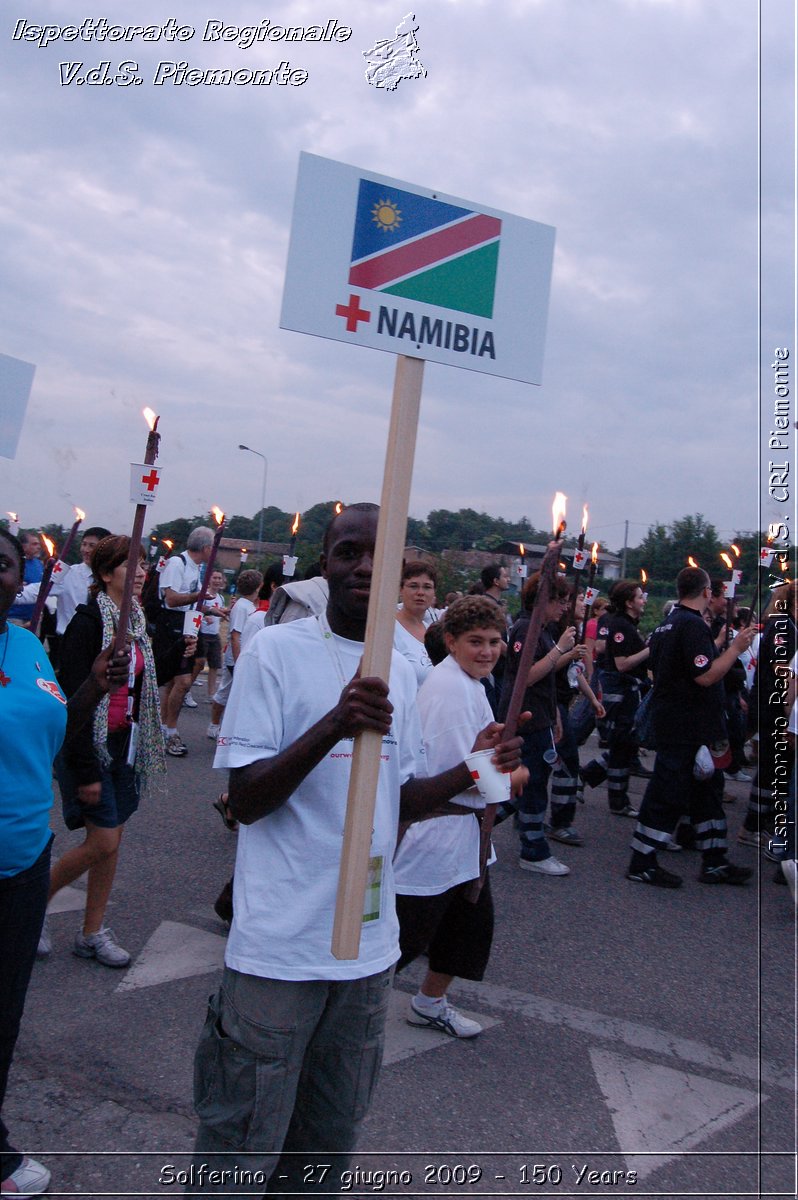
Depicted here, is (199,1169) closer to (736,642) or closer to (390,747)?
(390,747)

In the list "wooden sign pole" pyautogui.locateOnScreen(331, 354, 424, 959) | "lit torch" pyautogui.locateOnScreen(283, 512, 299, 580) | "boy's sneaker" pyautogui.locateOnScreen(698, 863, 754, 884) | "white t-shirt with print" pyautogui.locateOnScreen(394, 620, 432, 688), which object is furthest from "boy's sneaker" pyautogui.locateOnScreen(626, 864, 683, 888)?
"wooden sign pole" pyautogui.locateOnScreen(331, 354, 424, 959)

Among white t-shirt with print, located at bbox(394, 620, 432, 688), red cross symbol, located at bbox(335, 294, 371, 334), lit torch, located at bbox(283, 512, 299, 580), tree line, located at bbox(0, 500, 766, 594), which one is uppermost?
tree line, located at bbox(0, 500, 766, 594)

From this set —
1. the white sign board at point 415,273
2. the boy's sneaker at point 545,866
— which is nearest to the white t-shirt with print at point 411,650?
the boy's sneaker at point 545,866

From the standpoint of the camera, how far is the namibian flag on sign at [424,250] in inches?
79.3

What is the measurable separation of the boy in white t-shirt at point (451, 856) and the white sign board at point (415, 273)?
2013mm

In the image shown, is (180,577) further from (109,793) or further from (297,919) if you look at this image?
(297,919)

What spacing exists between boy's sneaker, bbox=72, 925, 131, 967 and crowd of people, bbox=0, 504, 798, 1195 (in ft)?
0.03

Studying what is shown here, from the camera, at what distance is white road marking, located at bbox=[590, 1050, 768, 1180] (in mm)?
3377

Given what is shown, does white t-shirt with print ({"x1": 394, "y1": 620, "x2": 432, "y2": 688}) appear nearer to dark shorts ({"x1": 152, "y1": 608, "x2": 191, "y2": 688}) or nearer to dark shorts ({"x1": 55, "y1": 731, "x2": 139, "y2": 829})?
dark shorts ({"x1": 55, "y1": 731, "x2": 139, "y2": 829})

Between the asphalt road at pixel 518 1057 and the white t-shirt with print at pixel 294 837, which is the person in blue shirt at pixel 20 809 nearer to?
the asphalt road at pixel 518 1057

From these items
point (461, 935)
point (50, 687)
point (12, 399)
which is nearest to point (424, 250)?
point (50, 687)

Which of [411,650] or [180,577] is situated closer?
[411,650]

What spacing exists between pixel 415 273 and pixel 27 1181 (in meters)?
2.72

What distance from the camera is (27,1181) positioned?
2.80 metres
